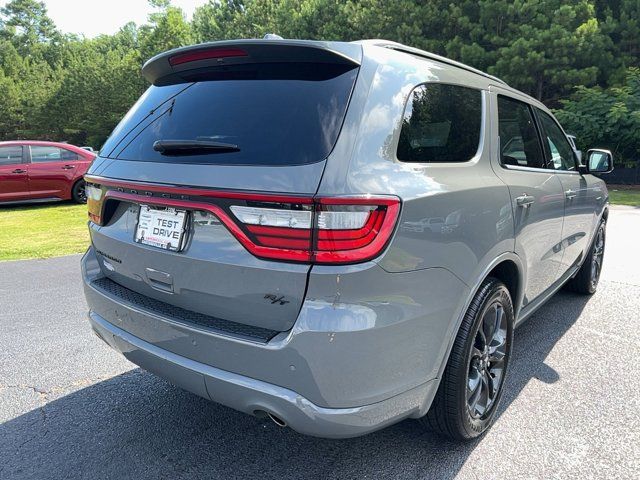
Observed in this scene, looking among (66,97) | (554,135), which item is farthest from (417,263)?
(66,97)

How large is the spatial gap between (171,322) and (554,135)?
10.7ft

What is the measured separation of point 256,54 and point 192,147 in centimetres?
48

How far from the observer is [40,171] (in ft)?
34.4

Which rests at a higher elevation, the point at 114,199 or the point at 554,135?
the point at 554,135

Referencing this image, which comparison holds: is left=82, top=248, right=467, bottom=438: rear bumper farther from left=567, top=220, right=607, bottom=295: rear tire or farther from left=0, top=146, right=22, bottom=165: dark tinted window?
left=0, top=146, right=22, bottom=165: dark tinted window

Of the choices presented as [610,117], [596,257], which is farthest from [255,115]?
[610,117]

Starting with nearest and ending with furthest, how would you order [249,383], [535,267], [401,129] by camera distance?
[249,383], [401,129], [535,267]

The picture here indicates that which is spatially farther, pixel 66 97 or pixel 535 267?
pixel 66 97

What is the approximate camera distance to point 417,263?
5.95 ft

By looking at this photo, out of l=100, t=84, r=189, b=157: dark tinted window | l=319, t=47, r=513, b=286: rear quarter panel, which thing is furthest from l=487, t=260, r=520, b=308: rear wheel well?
l=100, t=84, r=189, b=157: dark tinted window

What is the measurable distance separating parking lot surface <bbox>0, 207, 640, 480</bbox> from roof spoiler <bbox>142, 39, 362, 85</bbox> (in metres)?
1.83

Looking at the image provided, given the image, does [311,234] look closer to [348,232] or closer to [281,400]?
[348,232]

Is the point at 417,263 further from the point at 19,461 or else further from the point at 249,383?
the point at 19,461

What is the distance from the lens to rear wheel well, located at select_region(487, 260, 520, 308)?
2.57 meters
